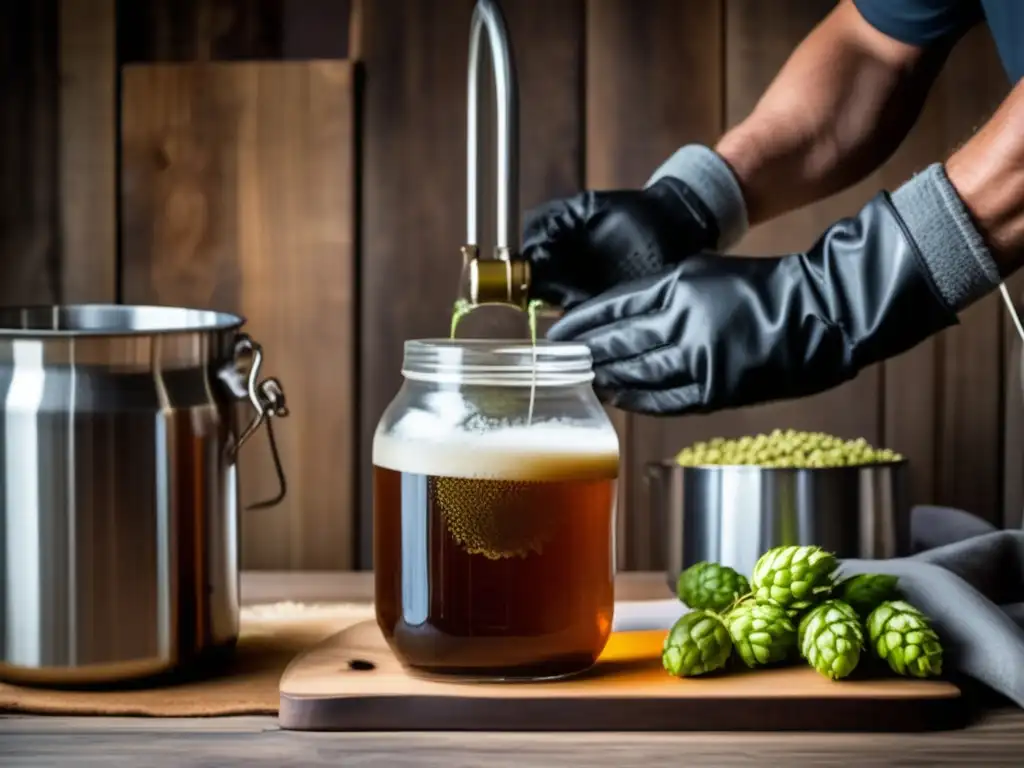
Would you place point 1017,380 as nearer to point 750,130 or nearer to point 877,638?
point 750,130

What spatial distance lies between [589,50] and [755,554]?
24.7 inches

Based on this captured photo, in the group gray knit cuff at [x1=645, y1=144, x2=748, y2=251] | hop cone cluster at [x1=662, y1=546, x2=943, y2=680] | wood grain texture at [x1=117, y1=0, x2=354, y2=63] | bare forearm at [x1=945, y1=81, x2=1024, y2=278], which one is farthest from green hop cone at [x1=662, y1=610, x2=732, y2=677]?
wood grain texture at [x1=117, y1=0, x2=354, y2=63]

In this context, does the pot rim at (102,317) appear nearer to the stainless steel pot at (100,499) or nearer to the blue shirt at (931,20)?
the stainless steel pot at (100,499)

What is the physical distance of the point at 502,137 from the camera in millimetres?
953

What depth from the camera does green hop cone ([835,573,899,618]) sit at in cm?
89

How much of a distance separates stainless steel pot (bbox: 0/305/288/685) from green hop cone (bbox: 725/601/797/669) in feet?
1.15

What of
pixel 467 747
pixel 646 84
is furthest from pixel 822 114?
pixel 467 747

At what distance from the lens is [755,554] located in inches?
44.5

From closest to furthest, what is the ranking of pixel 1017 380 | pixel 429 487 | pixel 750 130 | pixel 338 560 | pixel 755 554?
pixel 429 487
pixel 755 554
pixel 750 130
pixel 1017 380
pixel 338 560

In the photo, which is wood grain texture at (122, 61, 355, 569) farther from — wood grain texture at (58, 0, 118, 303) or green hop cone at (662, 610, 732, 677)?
green hop cone at (662, 610, 732, 677)

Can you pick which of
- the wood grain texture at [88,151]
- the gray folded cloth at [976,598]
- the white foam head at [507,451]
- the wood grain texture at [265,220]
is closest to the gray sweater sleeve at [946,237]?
the gray folded cloth at [976,598]

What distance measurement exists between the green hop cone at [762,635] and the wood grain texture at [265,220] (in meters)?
0.74

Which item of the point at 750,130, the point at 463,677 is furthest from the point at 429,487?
the point at 750,130

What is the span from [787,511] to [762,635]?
29cm
